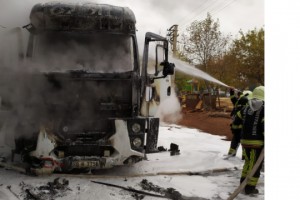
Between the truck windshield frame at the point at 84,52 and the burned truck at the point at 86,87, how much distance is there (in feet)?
0.05

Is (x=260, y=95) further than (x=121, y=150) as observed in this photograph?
No

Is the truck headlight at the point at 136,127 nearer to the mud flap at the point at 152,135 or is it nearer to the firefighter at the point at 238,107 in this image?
the mud flap at the point at 152,135

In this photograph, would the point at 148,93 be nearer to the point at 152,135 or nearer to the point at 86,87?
the point at 152,135

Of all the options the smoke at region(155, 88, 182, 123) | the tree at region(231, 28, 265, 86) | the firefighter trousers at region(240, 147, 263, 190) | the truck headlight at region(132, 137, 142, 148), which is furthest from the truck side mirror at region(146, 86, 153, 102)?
the smoke at region(155, 88, 182, 123)

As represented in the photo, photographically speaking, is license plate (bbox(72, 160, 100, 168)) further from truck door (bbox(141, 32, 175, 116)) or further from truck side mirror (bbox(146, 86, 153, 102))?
truck side mirror (bbox(146, 86, 153, 102))

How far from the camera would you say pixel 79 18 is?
4.95 meters

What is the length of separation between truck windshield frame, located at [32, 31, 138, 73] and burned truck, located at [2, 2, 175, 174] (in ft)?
0.05

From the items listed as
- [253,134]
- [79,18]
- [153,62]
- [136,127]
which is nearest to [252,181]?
[253,134]

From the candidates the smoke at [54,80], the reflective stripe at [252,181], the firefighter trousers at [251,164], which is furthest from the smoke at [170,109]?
the reflective stripe at [252,181]
